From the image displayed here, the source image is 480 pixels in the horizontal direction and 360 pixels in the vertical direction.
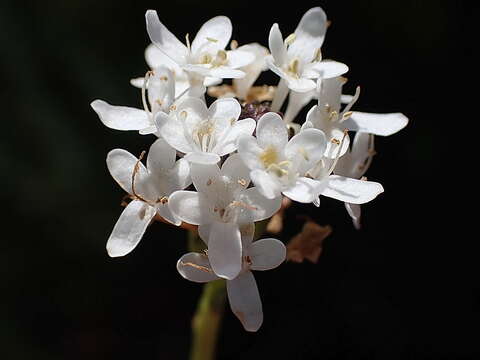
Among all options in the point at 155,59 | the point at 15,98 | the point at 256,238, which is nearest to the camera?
the point at 256,238

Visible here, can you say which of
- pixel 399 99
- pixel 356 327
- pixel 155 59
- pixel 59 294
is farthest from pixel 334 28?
pixel 59 294

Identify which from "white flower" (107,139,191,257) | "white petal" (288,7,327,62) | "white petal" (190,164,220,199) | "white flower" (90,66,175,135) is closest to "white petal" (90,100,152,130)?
"white flower" (90,66,175,135)

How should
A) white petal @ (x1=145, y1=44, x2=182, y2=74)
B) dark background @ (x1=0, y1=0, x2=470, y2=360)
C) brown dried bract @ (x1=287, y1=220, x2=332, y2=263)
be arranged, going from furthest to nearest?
dark background @ (x1=0, y1=0, x2=470, y2=360) < white petal @ (x1=145, y1=44, x2=182, y2=74) < brown dried bract @ (x1=287, y1=220, x2=332, y2=263)

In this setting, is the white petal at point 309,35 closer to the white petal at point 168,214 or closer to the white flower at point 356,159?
the white flower at point 356,159

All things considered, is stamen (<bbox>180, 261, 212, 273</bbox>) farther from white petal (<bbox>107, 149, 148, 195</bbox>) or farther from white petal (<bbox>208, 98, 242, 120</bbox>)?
white petal (<bbox>208, 98, 242, 120</bbox>)

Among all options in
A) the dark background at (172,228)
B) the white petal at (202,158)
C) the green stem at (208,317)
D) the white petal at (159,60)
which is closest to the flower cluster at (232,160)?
the white petal at (202,158)

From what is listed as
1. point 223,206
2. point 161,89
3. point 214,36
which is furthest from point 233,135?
point 214,36

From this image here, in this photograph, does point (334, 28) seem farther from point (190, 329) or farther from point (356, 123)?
point (190, 329)
